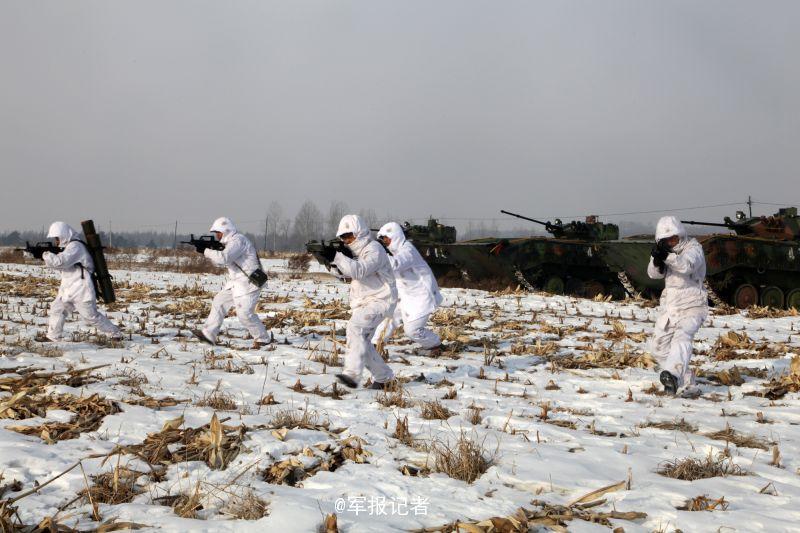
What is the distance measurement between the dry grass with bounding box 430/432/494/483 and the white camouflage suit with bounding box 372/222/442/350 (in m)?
4.41

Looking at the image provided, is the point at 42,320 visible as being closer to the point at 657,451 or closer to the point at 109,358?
the point at 109,358

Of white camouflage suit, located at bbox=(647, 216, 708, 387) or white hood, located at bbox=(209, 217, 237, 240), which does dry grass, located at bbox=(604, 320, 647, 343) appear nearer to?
white camouflage suit, located at bbox=(647, 216, 708, 387)

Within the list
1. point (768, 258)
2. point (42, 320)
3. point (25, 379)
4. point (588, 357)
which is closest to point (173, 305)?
point (42, 320)

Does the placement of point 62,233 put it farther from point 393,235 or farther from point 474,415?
point 474,415

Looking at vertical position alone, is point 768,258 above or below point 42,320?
above

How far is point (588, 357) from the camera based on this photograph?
8078 millimetres

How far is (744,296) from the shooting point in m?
16.4

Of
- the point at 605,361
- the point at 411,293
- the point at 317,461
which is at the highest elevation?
the point at 411,293

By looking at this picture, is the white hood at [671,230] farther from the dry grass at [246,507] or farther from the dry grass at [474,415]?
the dry grass at [246,507]

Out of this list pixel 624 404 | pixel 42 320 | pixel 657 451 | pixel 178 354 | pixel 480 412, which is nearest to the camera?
pixel 657 451

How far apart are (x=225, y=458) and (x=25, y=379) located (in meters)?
2.77

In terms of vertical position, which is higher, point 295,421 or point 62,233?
point 62,233

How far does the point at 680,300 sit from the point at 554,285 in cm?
1310

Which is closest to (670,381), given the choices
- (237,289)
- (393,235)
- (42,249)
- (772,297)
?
(393,235)
